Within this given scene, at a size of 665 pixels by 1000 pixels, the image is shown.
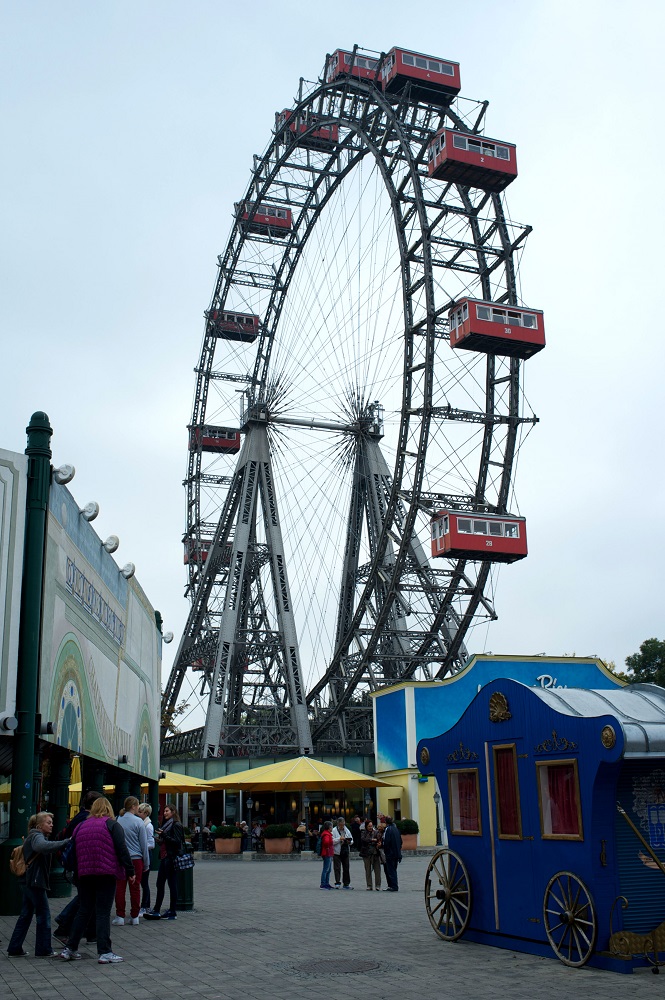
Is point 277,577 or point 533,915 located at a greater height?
point 277,577

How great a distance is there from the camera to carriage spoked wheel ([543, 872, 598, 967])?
8953 millimetres

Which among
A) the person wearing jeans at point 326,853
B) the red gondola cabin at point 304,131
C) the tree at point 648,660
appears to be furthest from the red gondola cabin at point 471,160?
the tree at point 648,660

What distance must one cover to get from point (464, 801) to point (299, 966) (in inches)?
103

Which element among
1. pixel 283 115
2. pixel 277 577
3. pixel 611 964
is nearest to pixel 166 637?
pixel 277 577

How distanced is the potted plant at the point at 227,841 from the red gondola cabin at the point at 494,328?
57.1ft

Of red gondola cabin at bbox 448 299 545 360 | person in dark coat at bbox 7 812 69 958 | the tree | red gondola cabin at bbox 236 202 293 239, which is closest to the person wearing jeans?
person in dark coat at bbox 7 812 69 958

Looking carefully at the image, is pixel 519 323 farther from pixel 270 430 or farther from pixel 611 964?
pixel 611 964

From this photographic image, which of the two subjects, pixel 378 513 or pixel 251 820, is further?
pixel 378 513

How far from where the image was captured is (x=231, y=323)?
50000mm

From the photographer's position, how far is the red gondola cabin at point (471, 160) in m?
35.2

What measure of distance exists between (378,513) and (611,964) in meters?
37.2

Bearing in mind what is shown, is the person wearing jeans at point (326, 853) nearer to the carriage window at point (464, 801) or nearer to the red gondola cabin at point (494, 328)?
the carriage window at point (464, 801)

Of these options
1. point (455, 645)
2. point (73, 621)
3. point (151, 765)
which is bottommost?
point (151, 765)

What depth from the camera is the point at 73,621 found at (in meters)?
16.0
